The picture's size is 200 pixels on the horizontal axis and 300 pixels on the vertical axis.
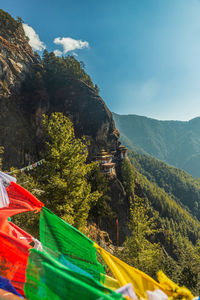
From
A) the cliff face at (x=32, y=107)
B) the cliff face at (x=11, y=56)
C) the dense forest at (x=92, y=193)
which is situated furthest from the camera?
the cliff face at (x=11, y=56)

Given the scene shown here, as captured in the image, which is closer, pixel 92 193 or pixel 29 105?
pixel 92 193

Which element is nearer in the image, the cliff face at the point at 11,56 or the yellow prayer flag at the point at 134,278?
the yellow prayer flag at the point at 134,278

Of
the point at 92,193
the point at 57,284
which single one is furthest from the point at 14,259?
the point at 92,193

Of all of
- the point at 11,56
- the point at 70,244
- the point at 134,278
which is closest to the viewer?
the point at 134,278

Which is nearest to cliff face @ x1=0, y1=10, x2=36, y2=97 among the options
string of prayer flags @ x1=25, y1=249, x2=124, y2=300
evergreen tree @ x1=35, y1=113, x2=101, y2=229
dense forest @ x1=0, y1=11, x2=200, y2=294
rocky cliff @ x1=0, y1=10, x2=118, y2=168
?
rocky cliff @ x1=0, y1=10, x2=118, y2=168

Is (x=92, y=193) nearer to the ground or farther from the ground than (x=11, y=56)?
nearer to the ground

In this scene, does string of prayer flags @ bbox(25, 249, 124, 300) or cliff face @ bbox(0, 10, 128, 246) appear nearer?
string of prayer flags @ bbox(25, 249, 124, 300)

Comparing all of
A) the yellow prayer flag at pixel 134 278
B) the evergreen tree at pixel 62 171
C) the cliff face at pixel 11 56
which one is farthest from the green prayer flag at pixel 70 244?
the cliff face at pixel 11 56

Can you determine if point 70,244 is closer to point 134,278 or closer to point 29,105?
point 134,278

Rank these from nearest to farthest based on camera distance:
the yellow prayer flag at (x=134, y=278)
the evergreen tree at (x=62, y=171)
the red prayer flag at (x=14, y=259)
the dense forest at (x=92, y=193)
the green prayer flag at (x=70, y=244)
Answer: the yellow prayer flag at (x=134, y=278) → the red prayer flag at (x=14, y=259) → the green prayer flag at (x=70, y=244) → the evergreen tree at (x=62, y=171) → the dense forest at (x=92, y=193)

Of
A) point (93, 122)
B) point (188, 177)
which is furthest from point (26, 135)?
point (188, 177)

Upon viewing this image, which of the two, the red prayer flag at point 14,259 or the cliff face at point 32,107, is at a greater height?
the cliff face at point 32,107

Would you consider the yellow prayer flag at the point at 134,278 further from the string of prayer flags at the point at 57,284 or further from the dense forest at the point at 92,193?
the dense forest at the point at 92,193

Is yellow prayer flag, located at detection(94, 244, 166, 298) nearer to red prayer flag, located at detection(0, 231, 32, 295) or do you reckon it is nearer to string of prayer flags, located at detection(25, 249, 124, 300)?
string of prayer flags, located at detection(25, 249, 124, 300)
